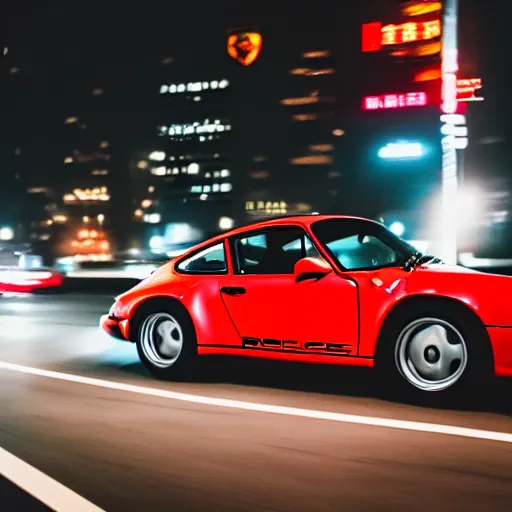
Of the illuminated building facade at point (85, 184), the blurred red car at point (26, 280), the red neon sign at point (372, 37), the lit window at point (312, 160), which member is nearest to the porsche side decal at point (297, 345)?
the blurred red car at point (26, 280)

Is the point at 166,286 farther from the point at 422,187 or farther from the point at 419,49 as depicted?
the point at 422,187

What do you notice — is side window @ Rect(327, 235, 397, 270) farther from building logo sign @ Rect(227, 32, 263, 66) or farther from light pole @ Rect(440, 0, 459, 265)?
building logo sign @ Rect(227, 32, 263, 66)

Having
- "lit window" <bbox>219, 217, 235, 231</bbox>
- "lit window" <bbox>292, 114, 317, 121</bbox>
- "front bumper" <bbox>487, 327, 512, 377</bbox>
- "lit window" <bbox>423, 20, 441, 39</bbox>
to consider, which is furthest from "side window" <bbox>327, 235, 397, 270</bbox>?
"lit window" <bbox>219, 217, 235, 231</bbox>

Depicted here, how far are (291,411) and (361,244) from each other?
1.88 meters

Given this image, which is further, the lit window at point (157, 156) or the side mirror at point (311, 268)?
the lit window at point (157, 156)

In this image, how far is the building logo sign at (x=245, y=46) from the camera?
63.9 metres

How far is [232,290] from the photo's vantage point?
294 inches

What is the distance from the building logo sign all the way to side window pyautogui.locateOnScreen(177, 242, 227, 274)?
56483 mm

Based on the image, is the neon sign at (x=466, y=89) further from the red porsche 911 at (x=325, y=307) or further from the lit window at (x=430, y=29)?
the lit window at (x=430, y=29)

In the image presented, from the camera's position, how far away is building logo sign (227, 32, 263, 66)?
63.9 metres

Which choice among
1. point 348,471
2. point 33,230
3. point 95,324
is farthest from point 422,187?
point 348,471

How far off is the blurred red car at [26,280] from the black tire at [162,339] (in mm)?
13284

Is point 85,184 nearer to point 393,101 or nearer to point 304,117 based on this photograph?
point 304,117

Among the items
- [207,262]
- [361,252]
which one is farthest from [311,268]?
[207,262]
